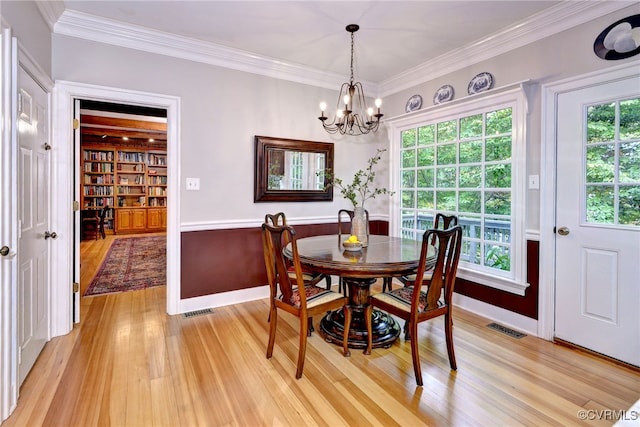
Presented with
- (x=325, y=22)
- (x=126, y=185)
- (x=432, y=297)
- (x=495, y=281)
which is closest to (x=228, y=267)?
(x=432, y=297)

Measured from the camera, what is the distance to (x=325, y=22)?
8.86ft

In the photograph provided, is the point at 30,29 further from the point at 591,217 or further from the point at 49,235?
the point at 591,217

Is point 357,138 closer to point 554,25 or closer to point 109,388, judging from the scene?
point 554,25

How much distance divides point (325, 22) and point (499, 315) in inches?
119

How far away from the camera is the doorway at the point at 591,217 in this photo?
2199mm

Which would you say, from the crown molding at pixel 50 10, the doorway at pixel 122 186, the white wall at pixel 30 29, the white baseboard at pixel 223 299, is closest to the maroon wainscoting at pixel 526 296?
the white baseboard at pixel 223 299

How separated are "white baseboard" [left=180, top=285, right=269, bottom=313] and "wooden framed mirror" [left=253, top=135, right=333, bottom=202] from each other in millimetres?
1013

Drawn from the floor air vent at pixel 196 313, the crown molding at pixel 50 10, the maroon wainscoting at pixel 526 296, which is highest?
the crown molding at pixel 50 10

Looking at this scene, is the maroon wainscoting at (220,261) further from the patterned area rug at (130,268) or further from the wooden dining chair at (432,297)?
the wooden dining chair at (432,297)

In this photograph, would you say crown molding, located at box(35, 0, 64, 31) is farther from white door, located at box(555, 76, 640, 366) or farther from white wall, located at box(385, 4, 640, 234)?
white door, located at box(555, 76, 640, 366)

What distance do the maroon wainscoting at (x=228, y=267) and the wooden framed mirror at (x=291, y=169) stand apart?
510 mm

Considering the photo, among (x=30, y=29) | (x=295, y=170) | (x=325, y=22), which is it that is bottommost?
(x=295, y=170)

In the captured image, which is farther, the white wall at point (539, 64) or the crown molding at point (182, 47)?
the crown molding at point (182, 47)

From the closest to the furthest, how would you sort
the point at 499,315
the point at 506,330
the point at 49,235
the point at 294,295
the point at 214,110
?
the point at 294,295, the point at 49,235, the point at 506,330, the point at 499,315, the point at 214,110
